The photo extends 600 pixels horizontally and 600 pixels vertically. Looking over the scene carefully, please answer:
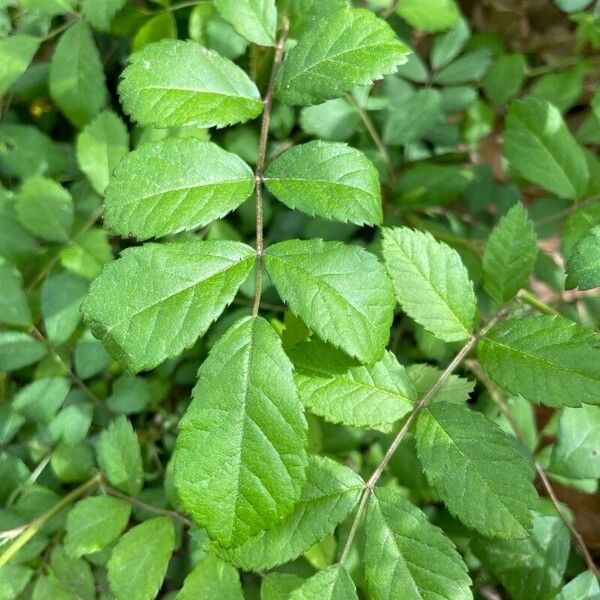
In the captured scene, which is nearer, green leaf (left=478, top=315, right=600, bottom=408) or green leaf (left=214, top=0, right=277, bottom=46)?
green leaf (left=478, top=315, right=600, bottom=408)

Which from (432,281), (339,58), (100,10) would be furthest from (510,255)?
(100,10)

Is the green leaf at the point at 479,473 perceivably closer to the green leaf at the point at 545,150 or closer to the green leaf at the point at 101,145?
the green leaf at the point at 545,150

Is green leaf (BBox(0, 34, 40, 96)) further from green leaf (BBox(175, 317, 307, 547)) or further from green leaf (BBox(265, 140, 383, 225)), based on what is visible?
green leaf (BBox(175, 317, 307, 547))

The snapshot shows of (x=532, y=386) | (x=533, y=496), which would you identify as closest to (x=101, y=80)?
(x=532, y=386)

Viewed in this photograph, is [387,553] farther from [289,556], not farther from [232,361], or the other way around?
[232,361]

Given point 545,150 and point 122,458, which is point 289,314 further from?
point 545,150

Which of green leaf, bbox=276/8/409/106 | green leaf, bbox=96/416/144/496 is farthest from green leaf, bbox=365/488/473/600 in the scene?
green leaf, bbox=276/8/409/106
